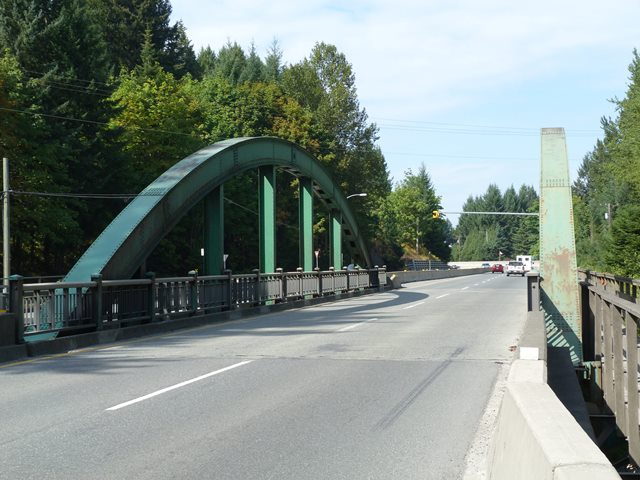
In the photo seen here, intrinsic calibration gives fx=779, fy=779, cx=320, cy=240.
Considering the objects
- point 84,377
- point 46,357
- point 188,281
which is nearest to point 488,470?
point 84,377

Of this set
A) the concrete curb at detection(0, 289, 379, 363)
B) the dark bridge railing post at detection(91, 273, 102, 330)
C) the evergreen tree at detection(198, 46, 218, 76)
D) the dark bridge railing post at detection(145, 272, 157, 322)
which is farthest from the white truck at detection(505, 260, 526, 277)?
the dark bridge railing post at detection(91, 273, 102, 330)

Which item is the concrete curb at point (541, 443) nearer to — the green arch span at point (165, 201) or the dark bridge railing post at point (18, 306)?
the dark bridge railing post at point (18, 306)

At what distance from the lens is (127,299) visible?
17.7 m

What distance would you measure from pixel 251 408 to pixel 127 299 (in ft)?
32.4

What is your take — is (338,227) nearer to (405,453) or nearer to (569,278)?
(569,278)

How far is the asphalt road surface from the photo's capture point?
20.4ft

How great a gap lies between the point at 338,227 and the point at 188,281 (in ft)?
60.2

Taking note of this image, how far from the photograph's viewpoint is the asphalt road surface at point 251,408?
20.4ft

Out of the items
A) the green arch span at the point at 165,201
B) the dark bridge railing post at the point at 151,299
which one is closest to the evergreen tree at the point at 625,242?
the green arch span at the point at 165,201

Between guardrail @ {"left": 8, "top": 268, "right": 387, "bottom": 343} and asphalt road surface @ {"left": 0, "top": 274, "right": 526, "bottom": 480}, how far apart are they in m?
1.04

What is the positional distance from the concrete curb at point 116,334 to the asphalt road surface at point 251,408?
59cm

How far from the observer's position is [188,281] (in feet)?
68.8

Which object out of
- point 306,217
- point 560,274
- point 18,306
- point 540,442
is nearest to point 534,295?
point 560,274

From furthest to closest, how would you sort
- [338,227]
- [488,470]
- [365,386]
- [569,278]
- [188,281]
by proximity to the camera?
[338,227] < [188,281] < [569,278] < [365,386] < [488,470]
